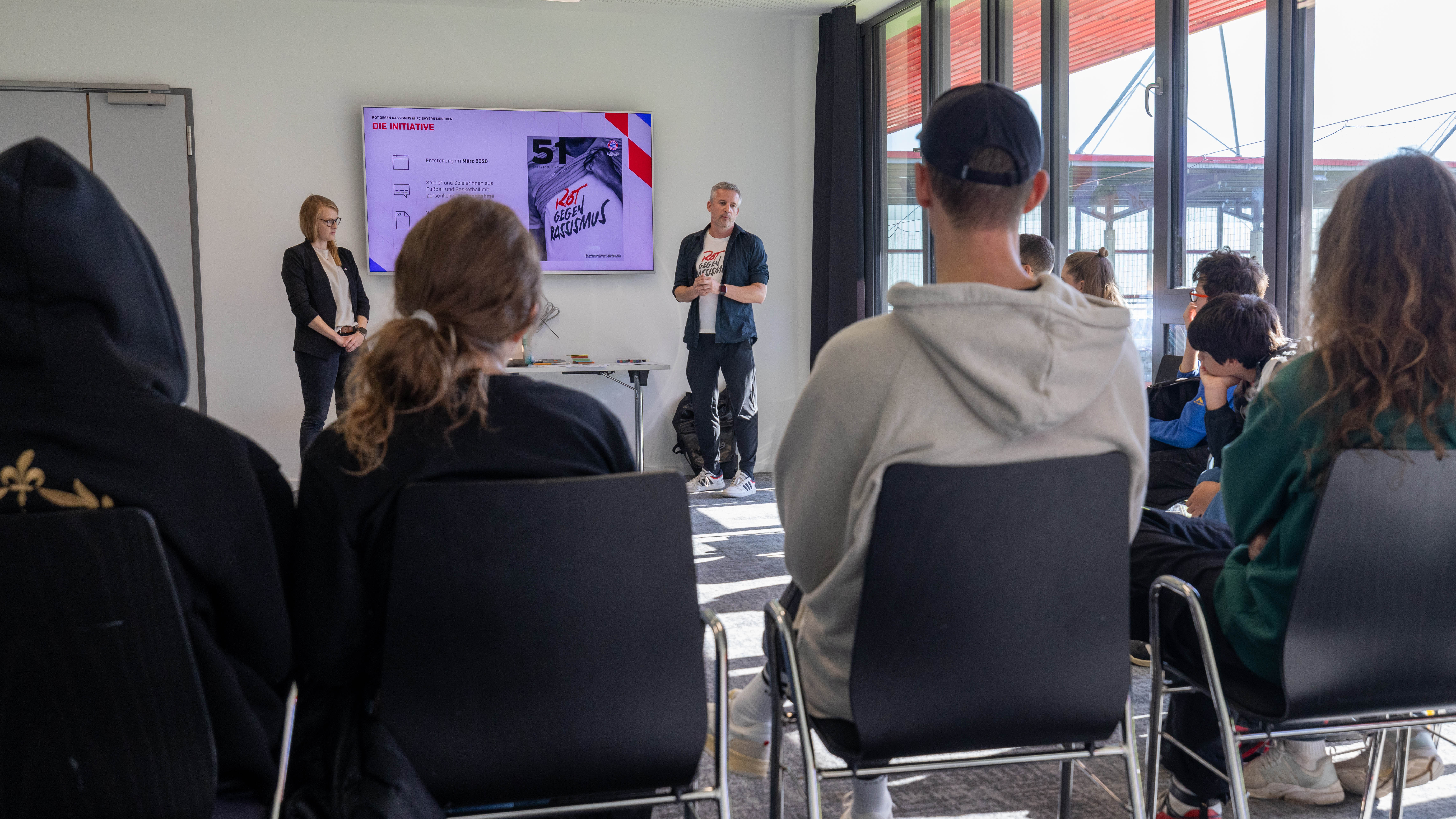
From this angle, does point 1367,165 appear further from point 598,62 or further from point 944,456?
point 598,62

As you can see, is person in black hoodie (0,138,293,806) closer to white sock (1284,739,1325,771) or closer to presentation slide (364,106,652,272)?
white sock (1284,739,1325,771)

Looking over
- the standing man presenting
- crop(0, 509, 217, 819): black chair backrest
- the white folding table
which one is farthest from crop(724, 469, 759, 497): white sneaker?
crop(0, 509, 217, 819): black chair backrest

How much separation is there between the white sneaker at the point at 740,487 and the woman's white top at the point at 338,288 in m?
2.16

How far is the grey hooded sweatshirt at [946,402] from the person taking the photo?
1184mm

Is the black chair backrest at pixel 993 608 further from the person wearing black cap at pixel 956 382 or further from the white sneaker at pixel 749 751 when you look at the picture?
the white sneaker at pixel 749 751

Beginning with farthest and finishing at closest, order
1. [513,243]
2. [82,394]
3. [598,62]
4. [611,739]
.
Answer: [598,62], [513,243], [611,739], [82,394]

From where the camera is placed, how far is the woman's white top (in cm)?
530

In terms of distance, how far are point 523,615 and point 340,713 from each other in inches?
11.1

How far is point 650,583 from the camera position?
3.75 feet

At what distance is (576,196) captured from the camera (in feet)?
19.9

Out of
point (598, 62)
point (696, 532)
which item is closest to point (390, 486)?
point (696, 532)

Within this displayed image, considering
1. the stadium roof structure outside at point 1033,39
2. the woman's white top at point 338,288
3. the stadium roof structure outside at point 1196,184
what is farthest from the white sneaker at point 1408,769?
the woman's white top at point 338,288

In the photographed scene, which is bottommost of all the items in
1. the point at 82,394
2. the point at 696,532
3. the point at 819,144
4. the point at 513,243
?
the point at 696,532

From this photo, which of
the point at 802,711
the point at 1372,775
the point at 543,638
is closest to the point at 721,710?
the point at 802,711
